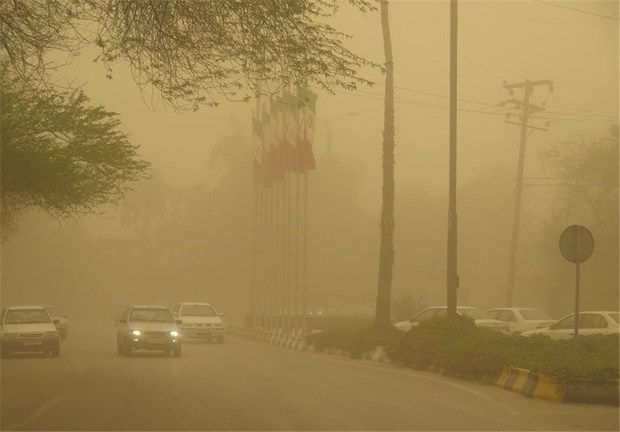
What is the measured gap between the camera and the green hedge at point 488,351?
19.7m

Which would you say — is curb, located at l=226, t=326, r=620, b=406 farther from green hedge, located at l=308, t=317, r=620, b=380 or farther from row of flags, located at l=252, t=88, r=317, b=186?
row of flags, located at l=252, t=88, r=317, b=186

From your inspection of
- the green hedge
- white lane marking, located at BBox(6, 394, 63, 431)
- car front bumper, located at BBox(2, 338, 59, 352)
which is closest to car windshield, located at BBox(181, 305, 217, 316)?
car front bumper, located at BBox(2, 338, 59, 352)

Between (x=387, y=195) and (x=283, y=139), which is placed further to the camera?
(x=283, y=139)

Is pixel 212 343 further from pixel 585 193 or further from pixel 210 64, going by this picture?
pixel 210 64

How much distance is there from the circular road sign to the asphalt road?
291 centimetres

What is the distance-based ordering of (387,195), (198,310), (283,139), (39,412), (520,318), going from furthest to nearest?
(198,310)
(283,139)
(520,318)
(387,195)
(39,412)

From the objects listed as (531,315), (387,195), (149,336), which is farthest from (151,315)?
(531,315)

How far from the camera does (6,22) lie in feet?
52.1

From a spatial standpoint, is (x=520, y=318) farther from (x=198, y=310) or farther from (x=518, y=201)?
(x=198, y=310)

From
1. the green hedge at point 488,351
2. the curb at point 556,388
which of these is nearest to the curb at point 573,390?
the curb at point 556,388

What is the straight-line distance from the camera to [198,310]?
48.0 metres

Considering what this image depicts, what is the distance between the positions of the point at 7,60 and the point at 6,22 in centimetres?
322

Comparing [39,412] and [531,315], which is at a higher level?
[531,315]

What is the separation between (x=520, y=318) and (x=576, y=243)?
682 inches
